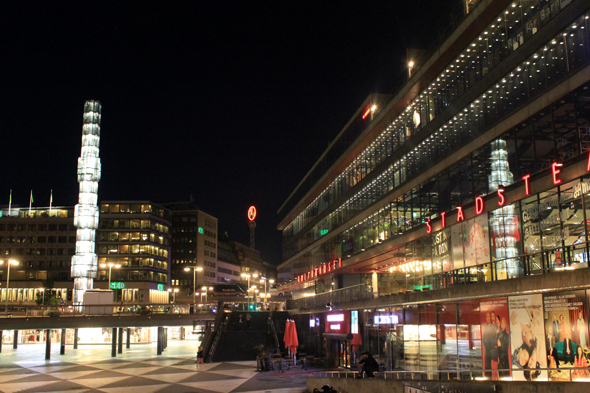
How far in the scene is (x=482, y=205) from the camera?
28641mm

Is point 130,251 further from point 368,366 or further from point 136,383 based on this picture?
point 368,366

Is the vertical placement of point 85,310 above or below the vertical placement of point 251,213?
below

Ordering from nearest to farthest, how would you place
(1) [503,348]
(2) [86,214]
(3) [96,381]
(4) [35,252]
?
(1) [503,348], (3) [96,381], (2) [86,214], (4) [35,252]

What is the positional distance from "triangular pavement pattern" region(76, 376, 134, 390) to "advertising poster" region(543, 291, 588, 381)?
25652 mm

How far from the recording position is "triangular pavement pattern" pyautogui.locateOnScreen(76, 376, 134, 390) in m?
34.5

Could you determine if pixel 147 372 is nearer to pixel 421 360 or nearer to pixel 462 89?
pixel 421 360

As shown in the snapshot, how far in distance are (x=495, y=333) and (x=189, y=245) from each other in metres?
139

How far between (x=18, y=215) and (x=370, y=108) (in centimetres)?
10379

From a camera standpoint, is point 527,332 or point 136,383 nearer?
point 527,332

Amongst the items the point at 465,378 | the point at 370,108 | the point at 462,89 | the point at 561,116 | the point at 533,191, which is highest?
the point at 370,108

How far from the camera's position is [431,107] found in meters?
36.8

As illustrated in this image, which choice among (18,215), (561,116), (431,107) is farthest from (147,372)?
(18,215)

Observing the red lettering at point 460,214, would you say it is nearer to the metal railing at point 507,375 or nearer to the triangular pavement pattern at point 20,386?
the metal railing at point 507,375

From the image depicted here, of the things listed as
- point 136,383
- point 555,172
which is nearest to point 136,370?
point 136,383
